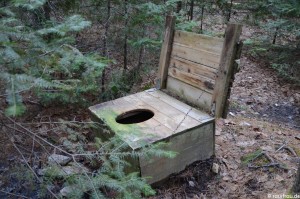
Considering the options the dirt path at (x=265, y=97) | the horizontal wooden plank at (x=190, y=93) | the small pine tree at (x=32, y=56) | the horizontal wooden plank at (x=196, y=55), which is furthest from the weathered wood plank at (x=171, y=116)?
the dirt path at (x=265, y=97)

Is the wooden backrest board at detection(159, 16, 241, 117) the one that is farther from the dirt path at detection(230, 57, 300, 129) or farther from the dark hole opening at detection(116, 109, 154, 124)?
the dirt path at detection(230, 57, 300, 129)

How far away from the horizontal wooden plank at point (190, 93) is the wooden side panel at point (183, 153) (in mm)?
324

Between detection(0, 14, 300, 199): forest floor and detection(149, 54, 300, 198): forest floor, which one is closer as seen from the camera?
detection(0, 14, 300, 199): forest floor

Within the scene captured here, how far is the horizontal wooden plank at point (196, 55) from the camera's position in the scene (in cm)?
321

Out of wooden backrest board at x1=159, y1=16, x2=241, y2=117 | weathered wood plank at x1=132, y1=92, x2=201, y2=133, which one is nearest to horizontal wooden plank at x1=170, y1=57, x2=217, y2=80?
wooden backrest board at x1=159, y1=16, x2=241, y2=117

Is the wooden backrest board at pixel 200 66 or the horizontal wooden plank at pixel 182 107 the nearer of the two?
the wooden backrest board at pixel 200 66

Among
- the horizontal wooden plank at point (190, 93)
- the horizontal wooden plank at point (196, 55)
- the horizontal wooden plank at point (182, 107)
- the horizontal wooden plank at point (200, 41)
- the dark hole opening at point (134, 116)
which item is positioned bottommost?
the dark hole opening at point (134, 116)

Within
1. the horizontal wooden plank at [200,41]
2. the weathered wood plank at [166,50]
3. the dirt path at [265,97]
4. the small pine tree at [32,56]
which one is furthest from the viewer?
the dirt path at [265,97]

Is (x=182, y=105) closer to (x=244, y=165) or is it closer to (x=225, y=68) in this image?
(x=225, y=68)

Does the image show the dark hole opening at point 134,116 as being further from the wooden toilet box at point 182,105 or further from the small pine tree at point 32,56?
the small pine tree at point 32,56

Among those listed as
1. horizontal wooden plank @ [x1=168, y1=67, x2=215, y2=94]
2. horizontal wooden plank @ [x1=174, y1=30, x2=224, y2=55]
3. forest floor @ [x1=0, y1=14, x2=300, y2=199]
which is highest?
horizontal wooden plank @ [x1=174, y1=30, x2=224, y2=55]

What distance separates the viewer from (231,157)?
3.53 meters

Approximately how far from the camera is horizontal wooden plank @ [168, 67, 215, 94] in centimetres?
332

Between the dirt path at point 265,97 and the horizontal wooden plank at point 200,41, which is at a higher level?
the horizontal wooden plank at point 200,41
